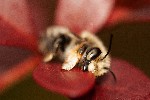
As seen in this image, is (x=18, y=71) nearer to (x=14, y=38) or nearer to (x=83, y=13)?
(x=14, y=38)

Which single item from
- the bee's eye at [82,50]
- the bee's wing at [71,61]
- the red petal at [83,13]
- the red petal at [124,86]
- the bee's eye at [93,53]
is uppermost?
the bee's eye at [82,50]

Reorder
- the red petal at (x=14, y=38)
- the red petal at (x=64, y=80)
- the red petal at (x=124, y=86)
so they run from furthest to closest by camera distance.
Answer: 1. the red petal at (x=14, y=38)
2. the red petal at (x=124, y=86)
3. the red petal at (x=64, y=80)

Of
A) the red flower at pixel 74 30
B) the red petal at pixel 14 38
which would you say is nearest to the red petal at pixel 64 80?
the red flower at pixel 74 30

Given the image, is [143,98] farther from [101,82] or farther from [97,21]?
[97,21]

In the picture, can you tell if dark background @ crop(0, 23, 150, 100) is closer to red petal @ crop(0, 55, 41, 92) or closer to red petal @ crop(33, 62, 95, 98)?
red petal @ crop(0, 55, 41, 92)

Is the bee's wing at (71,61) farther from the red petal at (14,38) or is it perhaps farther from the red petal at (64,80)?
the red petal at (14,38)
